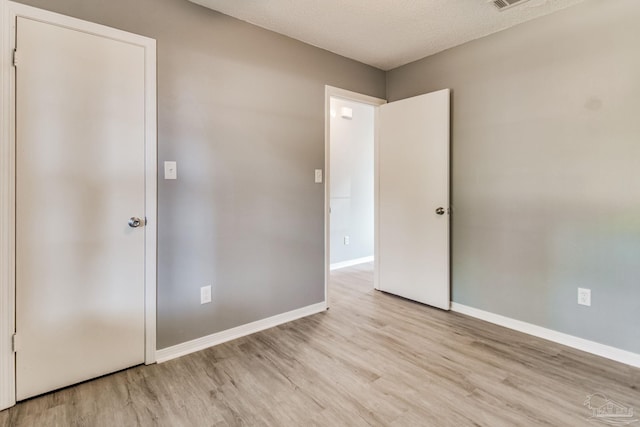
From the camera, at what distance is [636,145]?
2076 millimetres

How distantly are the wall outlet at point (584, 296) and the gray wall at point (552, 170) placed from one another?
29 mm

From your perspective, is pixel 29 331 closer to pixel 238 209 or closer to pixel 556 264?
pixel 238 209

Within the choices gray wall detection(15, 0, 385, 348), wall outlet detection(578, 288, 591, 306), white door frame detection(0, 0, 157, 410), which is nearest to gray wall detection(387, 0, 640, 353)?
wall outlet detection(578, 288, 591, 306)

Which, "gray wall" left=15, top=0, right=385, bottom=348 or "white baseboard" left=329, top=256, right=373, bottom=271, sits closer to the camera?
"gray wall" left=15, top=0, right=385, bottom=348

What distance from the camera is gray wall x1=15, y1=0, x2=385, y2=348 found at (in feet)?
7.05

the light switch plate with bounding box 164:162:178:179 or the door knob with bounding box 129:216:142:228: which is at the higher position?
the light switch plate with bounding box 164:162:178:179

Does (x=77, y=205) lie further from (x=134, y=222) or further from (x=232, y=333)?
(x=232, y=333)

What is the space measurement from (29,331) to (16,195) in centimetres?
74

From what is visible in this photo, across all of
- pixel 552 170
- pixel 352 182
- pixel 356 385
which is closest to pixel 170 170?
pixel 356 385

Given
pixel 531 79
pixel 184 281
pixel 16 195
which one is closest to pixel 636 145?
pixel 531 79

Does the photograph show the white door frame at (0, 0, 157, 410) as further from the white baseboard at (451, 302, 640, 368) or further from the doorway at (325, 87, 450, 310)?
the white baseboard at (451, 302, 640, 368)

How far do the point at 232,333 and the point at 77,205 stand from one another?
1.37 meters

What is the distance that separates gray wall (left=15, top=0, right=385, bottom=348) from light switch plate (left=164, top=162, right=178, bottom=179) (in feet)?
0.13

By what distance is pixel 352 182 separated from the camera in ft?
16.3
